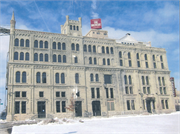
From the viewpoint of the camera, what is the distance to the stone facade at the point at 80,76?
144 feet

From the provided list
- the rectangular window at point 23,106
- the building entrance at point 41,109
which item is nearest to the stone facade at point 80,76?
the building entrance at point 41,109

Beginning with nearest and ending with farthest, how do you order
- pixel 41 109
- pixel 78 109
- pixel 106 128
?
pixel 106 128 → pixel 41 109 → pixel 78 109

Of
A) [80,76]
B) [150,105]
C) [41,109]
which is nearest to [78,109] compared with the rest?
[80,76]

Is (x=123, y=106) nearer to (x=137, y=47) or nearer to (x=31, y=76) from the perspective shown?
(x=137, y=47)

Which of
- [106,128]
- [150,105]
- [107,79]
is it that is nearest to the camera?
[106,128]

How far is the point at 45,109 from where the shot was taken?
146 feet

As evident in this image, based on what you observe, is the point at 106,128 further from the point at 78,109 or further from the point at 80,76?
the point at 80,76

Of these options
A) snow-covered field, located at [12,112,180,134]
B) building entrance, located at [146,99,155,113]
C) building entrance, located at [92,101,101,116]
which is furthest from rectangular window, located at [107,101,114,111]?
snow-covered field, located at [12,112,180,134]

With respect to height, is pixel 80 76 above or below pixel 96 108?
above

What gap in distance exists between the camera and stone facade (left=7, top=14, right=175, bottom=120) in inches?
1732

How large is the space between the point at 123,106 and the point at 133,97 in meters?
4.76

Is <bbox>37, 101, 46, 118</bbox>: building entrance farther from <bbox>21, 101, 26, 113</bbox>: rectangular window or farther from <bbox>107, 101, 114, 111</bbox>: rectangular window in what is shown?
<bbox>107, 101, 114, 111</bbox>: rectangular window

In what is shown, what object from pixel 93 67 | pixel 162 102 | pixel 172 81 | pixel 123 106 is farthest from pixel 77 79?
pixel 172 81

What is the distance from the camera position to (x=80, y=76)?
164 ft
